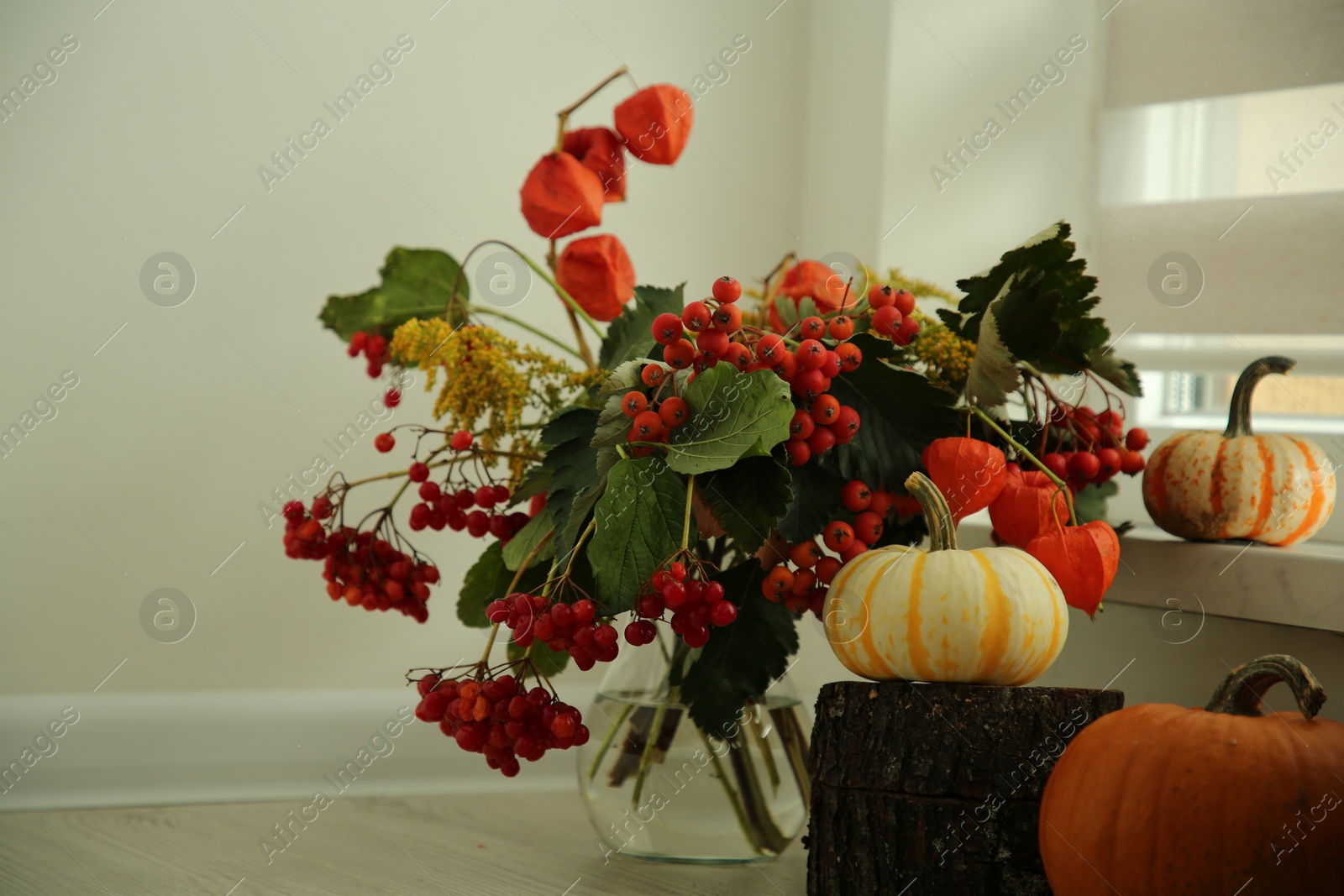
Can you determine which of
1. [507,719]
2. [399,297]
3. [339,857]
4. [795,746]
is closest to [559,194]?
[399,297]

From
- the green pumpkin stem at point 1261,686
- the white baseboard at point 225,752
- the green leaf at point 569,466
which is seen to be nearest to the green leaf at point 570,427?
the green leaf at point 569,466

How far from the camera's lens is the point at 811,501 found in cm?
71

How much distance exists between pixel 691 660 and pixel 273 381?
0.57 meters

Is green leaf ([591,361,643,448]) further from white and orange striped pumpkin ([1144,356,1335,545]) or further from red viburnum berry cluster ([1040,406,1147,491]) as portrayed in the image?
white and orange striped pumpkin ([1144,356,1335,545])

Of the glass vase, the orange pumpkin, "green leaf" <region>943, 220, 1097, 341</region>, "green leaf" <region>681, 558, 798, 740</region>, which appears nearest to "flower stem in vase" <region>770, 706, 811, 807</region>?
the glass vase

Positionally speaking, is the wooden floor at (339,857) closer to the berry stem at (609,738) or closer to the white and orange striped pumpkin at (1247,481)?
the berry stem at (609,738)

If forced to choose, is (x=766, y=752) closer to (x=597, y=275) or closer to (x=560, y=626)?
(x=560, y=626)

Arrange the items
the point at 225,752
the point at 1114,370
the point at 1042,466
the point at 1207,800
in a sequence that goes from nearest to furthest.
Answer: the point at 1207,800, the point at 1042,466, the point at 1114,370, the point at 225,752

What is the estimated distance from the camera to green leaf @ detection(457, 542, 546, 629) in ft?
2.79

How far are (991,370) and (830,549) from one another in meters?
0.17

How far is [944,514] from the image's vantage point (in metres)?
0.71

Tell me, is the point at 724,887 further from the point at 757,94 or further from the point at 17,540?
the point at 757,94

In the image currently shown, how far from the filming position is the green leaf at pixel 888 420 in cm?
71

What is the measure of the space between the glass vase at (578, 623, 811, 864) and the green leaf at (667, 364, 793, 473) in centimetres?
28
